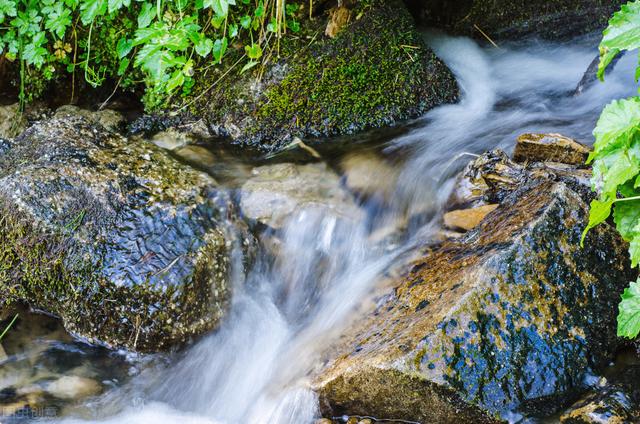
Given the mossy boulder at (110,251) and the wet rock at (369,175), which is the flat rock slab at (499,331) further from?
the wet rock at (369,175)

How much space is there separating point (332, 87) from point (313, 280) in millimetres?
1574

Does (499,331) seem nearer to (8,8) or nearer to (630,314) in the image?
(630,314)

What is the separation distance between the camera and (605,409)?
93.2 inches

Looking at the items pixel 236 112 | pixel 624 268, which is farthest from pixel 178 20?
pixel 624 268

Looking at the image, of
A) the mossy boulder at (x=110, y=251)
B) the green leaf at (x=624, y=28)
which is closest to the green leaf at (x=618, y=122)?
the green leaf at (x=624, y=28)

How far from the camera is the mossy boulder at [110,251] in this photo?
3.22 metres

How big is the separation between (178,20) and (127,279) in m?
2.05

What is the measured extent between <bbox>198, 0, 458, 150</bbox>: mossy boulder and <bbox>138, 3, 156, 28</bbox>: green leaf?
2.42 feet

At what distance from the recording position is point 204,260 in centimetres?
A: 336

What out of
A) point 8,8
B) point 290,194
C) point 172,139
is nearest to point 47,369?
point 290,194

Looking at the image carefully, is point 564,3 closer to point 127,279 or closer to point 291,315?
point 291,315

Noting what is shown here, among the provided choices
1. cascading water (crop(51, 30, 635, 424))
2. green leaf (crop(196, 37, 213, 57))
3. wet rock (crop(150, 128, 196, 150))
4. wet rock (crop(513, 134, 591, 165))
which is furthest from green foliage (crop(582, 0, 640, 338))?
wet rock (crop(150, 128, 196, 150))

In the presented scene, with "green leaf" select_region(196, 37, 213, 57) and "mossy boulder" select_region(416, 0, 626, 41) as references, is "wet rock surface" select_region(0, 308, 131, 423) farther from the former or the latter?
"mossy boulder" select_region(416, 0, 626, 41)

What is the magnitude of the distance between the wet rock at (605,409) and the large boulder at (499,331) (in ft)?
0.25
